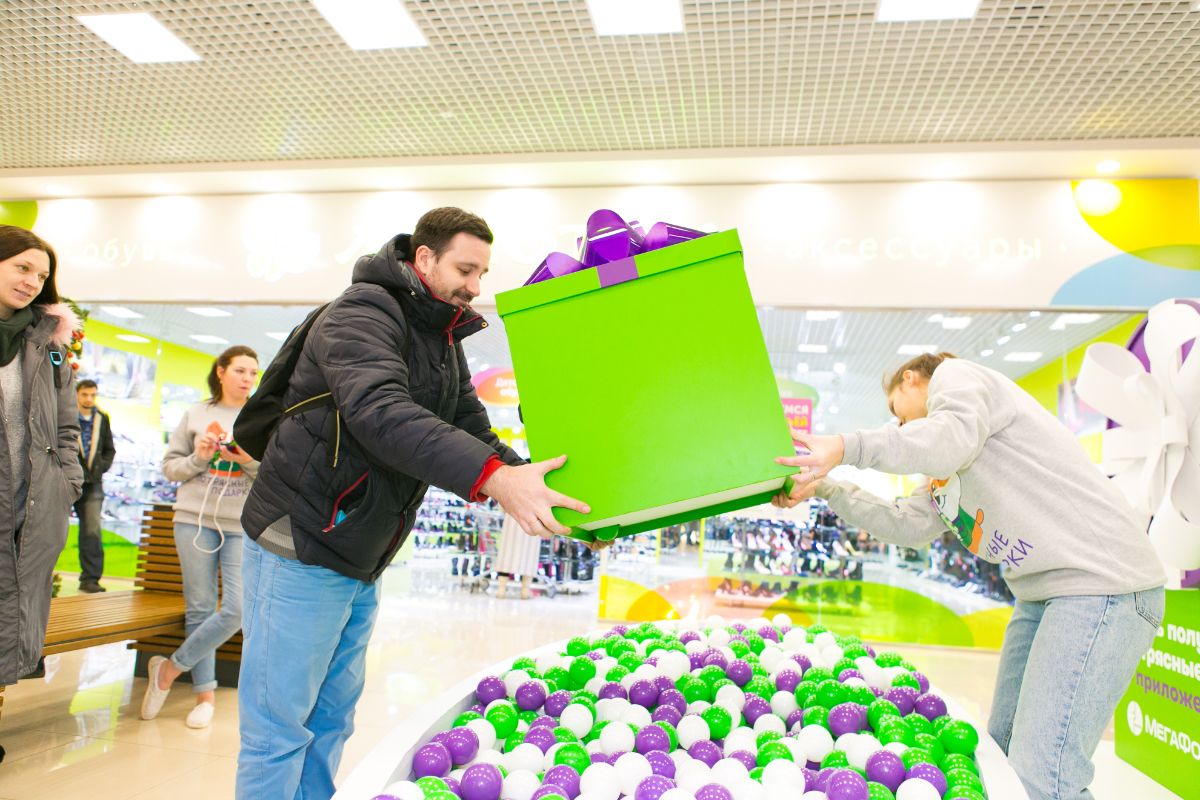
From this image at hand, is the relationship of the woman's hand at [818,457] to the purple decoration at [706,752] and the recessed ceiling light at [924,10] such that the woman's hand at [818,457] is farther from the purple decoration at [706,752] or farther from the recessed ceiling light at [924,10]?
the recessed ceiling light at [924,10]

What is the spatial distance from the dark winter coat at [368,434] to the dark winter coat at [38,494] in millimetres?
1089

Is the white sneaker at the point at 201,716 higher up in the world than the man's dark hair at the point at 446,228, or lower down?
lower down

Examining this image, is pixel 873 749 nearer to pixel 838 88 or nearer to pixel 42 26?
pixel 838 88

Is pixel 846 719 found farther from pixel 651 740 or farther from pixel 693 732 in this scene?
pixel 651 740

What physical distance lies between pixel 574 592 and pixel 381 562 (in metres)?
5.01

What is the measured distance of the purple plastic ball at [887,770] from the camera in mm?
1233

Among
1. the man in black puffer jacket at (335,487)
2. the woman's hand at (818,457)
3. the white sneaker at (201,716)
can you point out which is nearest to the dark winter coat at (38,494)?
the white sneaker at (201,716)

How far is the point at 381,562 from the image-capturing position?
166cm

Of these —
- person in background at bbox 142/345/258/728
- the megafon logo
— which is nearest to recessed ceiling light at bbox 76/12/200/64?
person in background at bbox 142/345/258/728

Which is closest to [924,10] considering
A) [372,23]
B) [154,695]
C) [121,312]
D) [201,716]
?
[372,23]

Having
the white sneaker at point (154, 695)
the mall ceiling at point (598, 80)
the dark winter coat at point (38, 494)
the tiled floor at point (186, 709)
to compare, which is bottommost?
the tiled floor at point (186, 709)

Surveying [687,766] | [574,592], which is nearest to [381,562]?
[687,766]

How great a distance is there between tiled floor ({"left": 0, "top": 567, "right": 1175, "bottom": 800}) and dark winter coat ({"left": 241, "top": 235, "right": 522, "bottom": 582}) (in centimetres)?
146

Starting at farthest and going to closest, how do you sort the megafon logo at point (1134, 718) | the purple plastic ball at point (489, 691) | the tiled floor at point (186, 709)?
the megafon logo at point (1134, 718) < the tiled floor at point (186, 709) < the purple plastic ball at point (489, 691)
